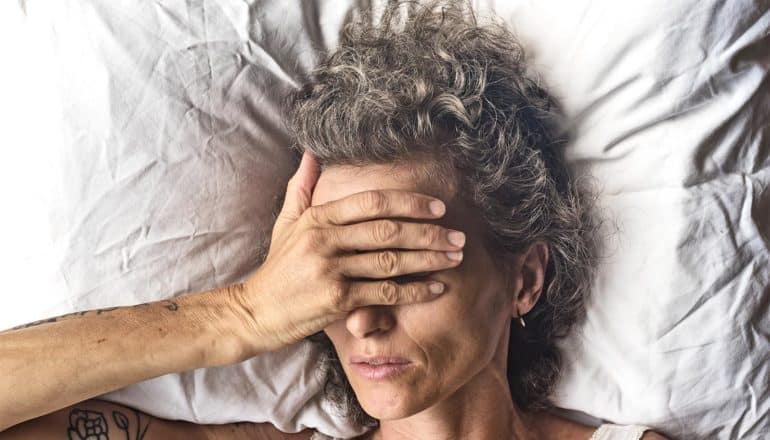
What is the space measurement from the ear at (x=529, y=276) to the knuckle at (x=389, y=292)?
26 cm

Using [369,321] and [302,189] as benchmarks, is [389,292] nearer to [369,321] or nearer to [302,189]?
[369,321]

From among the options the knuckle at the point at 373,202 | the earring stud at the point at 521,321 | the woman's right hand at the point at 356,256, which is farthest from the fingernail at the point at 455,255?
the earring stud at the point at 521,321

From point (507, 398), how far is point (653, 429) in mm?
247

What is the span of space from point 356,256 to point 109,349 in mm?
390

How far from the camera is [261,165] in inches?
54.5

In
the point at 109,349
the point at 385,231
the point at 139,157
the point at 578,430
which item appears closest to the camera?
the point at 385,231

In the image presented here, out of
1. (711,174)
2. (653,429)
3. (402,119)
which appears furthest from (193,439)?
(711,174)

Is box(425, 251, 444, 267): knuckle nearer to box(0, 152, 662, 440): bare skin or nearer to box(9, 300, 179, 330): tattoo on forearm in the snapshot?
box(0, 152, 662, 440): bare skin

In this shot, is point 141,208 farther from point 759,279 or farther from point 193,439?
point 759,279

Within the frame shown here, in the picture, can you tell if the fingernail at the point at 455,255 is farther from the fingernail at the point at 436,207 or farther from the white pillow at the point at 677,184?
the white pillow at the point at 677,184

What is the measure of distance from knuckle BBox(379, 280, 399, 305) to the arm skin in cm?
47

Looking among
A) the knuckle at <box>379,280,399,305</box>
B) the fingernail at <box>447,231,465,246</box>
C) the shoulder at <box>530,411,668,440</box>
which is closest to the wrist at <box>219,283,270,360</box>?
the knuckle at <box>379,280,399,305</box>

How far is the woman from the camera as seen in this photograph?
1123 millimetres

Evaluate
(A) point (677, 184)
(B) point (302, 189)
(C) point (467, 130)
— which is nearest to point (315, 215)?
(B) point (302, 189)
